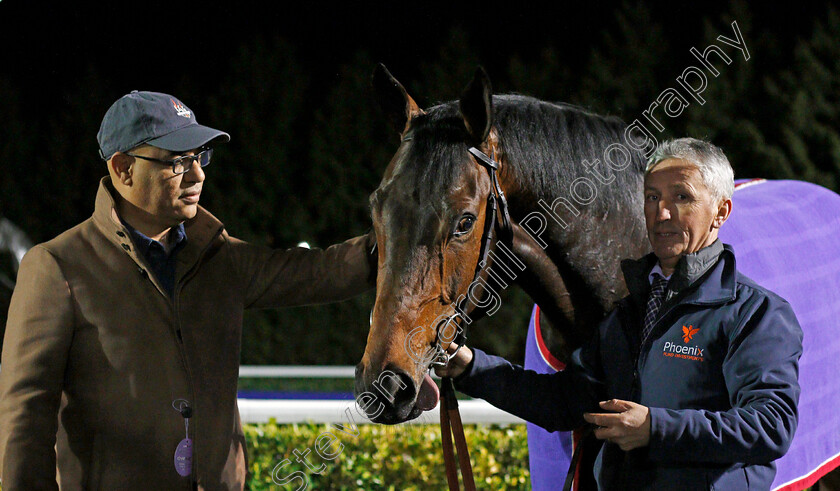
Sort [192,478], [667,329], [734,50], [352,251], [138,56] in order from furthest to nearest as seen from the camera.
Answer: [138,56] < [734,50] < [352,251] < [192,478] < [667,329]

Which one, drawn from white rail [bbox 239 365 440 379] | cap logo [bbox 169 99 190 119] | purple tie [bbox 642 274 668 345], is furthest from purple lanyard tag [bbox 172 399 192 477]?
white rail [bbox 239 365 440 379]

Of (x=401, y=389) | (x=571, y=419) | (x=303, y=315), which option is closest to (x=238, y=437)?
(x=401, y=389)

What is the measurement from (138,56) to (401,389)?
5968mm

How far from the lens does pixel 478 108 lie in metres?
1.99

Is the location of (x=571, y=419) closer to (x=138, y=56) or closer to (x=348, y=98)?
(x=348, y=98)

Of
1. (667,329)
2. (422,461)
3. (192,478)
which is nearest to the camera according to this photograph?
(667,329)

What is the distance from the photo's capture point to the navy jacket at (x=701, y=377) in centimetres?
154

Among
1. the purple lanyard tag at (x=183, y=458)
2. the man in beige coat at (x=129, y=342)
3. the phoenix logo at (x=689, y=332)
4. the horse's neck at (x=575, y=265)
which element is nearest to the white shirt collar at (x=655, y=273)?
the phoenix logo at (x=689, y=332)

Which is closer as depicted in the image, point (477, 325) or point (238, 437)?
point (238, 437)

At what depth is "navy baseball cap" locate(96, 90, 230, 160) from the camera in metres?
1.89

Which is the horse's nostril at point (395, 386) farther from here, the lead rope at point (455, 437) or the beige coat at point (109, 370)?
the beige coat at point (109, 370)

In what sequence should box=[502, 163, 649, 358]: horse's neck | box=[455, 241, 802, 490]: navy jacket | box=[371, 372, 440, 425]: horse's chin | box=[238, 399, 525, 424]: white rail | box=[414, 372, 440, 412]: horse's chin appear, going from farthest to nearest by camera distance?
1. box=[238, 399, 525, 424]: white rail
2. box=[502, 163, 649, 358]: horse's neck
3. box=[414, 372, 440, 412]: horse's chin
4. box=[371, 372, 440, 425]: horse's chin
5. box=[455, 241, 802, 490]: navy jacket

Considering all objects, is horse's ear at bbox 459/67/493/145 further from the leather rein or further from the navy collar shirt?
the navy collar shirt

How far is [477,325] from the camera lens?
19.7 feet
